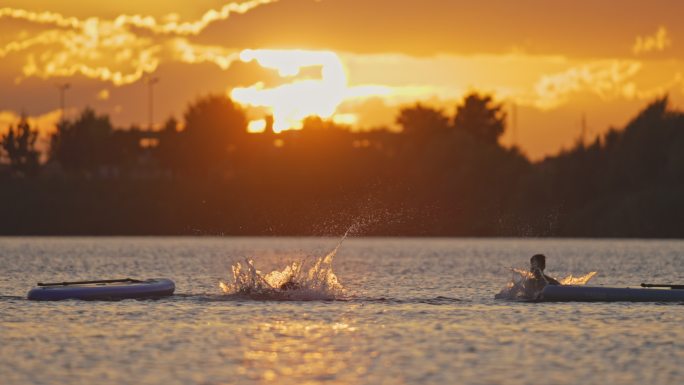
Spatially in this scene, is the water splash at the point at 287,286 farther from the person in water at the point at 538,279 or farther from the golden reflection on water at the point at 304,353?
the golden reflection on water at the point at 304,353

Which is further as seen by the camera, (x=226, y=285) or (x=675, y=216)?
(x=675, y=216)

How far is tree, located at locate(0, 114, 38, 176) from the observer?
643 feet

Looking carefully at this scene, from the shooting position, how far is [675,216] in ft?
494

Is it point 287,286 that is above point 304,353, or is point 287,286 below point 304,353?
above

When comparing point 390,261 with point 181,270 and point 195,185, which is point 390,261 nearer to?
point 181,270

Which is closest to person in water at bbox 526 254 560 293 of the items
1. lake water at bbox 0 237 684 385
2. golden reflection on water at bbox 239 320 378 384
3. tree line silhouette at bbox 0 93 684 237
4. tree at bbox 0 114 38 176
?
lake water at bbox 0 237 684 385

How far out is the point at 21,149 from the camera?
646 feet

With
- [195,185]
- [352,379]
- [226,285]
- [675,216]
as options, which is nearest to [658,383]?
[352,379]

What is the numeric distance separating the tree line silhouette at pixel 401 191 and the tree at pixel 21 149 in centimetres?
19

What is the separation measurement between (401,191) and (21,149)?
55.8m

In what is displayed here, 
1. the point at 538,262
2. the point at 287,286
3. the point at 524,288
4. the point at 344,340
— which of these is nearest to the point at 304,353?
the point at 344,340

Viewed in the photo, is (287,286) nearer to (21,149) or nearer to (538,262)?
(538,262)

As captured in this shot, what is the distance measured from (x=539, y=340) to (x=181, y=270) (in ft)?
150

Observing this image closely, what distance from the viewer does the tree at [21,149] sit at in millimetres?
196125
